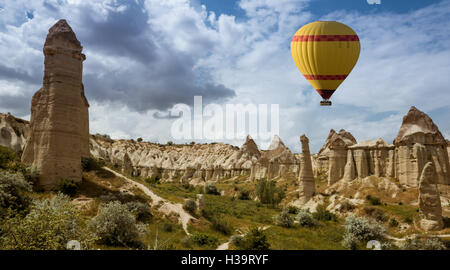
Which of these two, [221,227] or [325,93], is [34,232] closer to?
[221,227]

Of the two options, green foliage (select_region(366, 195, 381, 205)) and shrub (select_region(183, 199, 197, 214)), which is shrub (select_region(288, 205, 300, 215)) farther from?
shrub (select_region(183, 199, 197, 214))

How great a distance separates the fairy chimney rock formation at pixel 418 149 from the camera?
4069 centimetres

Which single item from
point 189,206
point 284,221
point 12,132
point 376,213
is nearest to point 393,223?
point 376,213

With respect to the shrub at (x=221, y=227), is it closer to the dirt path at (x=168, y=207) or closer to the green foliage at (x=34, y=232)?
the dirt path at (x=168, y=207)

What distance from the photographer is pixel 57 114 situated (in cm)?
2480

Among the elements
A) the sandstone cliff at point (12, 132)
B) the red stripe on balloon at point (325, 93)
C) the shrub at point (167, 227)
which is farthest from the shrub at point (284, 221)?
the sandstone cliff at point (12, 132)

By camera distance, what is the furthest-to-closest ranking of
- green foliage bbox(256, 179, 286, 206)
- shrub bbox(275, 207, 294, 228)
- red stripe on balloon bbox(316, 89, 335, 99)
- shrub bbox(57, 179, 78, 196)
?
green foliage bbox(256, 179, 286, 206), shrub bbox(275, 207, 294, 228), red stripe on balloon bbox(316, 89, 335, 99), shrub bbox(57, 179, 78, 196)

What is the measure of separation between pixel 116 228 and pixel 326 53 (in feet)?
56.6

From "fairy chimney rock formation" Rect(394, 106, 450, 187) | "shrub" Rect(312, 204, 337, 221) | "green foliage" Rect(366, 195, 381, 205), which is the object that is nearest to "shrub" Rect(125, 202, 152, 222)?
"shrub" Rect(312, 204, 337, 221)

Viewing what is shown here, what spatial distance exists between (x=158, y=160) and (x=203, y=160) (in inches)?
501

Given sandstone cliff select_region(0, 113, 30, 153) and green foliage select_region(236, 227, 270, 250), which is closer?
Answer: green foliage select_region(236, 227, 270, 250)

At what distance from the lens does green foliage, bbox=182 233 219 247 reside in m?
19.1

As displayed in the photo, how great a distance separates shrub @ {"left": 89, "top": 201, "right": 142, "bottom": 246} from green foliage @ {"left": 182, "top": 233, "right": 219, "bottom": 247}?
10.7 feet
